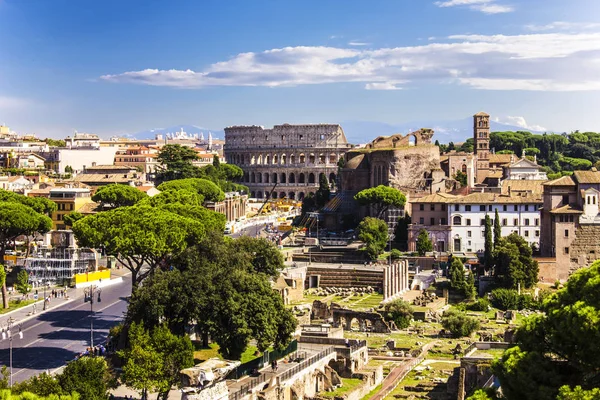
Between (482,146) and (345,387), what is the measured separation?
77.4 metres

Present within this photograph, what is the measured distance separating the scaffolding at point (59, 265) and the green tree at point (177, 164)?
3843 centimetres

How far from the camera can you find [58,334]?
5262cm

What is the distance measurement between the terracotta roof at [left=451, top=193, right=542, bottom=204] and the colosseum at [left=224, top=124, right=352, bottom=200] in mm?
80743

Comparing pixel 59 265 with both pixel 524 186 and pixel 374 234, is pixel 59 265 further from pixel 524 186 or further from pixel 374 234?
pixel 524 186

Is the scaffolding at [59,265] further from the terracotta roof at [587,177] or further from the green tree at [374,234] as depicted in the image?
the terracotta roof at [587,177]

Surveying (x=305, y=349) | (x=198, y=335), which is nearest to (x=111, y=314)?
(x=198, y=335)

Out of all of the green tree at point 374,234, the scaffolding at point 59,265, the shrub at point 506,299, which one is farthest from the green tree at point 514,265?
the scaffolding at point 59,265

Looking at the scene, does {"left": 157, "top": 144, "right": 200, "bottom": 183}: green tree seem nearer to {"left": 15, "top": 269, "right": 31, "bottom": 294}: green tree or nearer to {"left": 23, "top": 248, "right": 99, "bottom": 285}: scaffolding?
{"left": 23, "top": 248, "right": 99, "bottom": 285}: scaffolding

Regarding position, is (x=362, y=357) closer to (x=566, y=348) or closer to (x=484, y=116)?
(x=566, y=348)

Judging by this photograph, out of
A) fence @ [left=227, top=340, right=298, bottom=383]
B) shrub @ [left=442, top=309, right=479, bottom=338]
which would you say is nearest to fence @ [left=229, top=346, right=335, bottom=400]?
fence @ [left=227, top=340, right=298, bottom=383]

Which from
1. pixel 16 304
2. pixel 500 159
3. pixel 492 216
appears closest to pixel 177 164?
pixel 500 159

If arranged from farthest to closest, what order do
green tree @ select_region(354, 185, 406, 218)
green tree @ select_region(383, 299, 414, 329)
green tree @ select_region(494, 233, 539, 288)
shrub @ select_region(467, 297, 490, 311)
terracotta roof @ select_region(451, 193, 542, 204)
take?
1. green tree @ select_region(354, 185, 406, 218)
2. terracotta roof @ select_region(451, 193, 542, 204)
3. green tree @ select_region(494, 233, 539, 288)
4. shrub @ select_region(467, 297, 490, 311)
5. green tree @ select_region(383, 299, 414, 329)

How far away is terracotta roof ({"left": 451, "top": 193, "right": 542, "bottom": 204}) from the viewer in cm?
8031

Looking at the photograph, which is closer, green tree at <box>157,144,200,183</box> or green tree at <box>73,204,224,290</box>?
green tree at <box>73,204,224,290</box>
